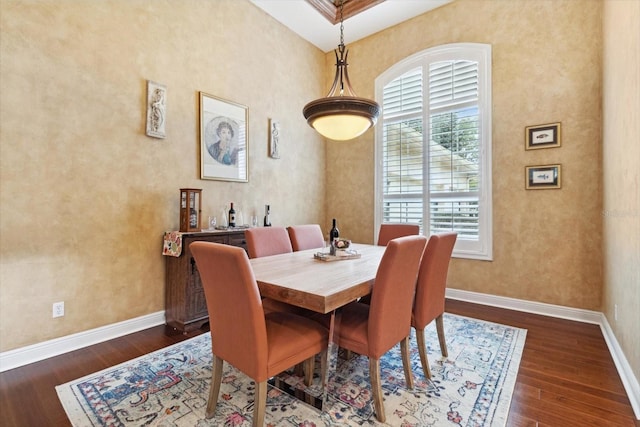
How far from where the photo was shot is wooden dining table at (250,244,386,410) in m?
1.50

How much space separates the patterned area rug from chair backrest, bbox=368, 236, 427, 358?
0.41 m

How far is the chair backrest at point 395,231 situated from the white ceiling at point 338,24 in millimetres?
2915

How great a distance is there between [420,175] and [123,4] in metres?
3.75

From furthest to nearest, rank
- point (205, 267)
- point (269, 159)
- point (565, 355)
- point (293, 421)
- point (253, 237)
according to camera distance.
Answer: point (269, 159)
point (253, 237)
point (565, 355)
point (293, 421)
point (205, 267)

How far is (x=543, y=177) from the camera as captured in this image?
337cm

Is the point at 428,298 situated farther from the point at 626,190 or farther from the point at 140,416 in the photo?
the point at 140,416

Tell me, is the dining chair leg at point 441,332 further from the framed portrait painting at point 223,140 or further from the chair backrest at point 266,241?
the framed portrait painting at point 223,140

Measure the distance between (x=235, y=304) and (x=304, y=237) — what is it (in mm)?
1685

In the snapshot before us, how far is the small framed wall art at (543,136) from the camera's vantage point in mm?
3283

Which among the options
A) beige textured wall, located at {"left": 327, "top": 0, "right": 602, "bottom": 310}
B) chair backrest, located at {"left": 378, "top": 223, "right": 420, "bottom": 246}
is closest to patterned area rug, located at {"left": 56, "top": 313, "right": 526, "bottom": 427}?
chair backrest, located at {"left": 378, "top": 223, "right": 420, "bottom": 246}

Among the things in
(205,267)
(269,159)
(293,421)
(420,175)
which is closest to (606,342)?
(420,175)

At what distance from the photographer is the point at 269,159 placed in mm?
4273

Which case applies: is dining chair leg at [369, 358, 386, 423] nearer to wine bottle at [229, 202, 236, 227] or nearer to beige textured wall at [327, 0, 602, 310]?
wine bottle at [229, 202, 236, 227]

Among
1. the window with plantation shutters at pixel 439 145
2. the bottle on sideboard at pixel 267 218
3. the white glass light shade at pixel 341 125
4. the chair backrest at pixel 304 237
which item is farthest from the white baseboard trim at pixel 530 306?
the white glass light shade at pixel 341 125
